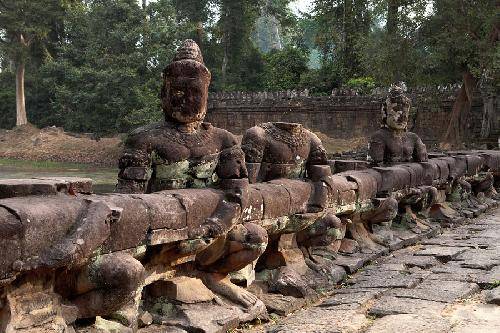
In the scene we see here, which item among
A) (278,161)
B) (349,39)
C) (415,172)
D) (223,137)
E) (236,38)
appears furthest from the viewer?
(236,38)

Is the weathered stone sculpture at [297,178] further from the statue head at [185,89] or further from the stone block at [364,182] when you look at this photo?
the statue head at [185,89]

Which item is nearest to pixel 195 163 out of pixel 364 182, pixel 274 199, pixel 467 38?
pixel 274 199

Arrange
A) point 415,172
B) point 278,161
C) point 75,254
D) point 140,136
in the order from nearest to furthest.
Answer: point 75,254 → point 140,136 → point 278,161 → point 415,172

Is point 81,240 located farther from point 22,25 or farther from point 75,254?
point 22,25

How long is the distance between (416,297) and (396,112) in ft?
13.9

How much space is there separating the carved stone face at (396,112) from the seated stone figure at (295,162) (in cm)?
305

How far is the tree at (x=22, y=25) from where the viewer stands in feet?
111

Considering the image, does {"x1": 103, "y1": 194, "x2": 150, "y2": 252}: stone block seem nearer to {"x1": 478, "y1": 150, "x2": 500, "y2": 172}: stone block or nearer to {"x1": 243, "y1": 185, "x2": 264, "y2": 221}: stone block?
{"x1": 243, "y1": 185, "x2": 264, "y2": 221}: stone block

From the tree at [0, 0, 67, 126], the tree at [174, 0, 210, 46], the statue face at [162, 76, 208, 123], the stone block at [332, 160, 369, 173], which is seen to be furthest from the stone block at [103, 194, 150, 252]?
the tree at [174, 0, 210, 46]

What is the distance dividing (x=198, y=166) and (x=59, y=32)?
36.2 meters

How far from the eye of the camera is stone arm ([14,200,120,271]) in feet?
→ 11.2

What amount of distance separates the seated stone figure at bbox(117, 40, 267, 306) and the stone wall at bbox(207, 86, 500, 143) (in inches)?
959

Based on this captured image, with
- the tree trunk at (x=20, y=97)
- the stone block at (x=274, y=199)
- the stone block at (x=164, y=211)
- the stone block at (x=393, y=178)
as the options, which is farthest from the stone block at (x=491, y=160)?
the tree trunk at (x=20, y=97)

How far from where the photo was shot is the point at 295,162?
653 centimetres
